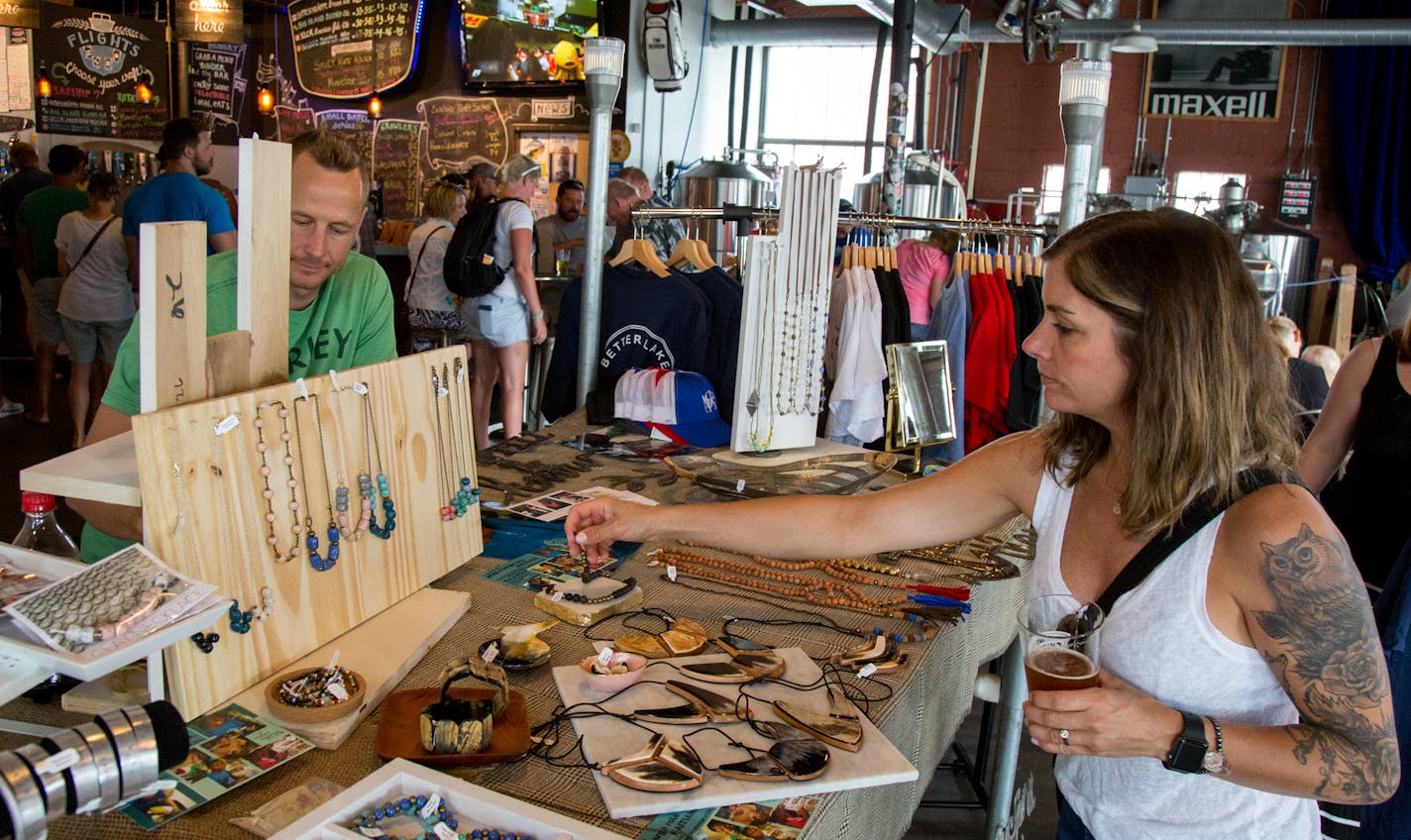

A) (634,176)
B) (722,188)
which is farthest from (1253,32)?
(634,176)

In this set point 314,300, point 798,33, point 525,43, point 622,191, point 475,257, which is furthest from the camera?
point 798,33

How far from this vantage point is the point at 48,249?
6.64m

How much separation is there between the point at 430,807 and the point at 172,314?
0.76m

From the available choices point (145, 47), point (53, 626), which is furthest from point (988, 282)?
point (145, 47)

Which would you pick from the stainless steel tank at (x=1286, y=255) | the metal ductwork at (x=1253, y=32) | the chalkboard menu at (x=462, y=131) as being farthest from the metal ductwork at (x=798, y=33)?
the stainless steel tank at (x=1286, y=255)

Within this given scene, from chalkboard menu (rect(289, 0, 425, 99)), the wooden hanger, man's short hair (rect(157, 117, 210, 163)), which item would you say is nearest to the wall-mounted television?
chalkboard menu (rect(289, 0, 425, 99))

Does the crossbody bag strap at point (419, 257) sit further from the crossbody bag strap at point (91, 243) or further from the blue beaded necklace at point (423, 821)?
the blue beaded necklace at point (423, 821)

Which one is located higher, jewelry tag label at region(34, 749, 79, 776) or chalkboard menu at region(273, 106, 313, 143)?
chalkboard menu at region(273, 106, 313, 143)

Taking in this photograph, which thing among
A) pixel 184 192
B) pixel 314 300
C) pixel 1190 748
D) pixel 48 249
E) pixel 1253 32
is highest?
pixel 1253 32

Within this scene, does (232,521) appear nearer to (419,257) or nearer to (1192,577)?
(1192,577)

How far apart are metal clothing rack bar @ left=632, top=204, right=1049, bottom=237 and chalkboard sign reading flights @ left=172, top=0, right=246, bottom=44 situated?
261 inches

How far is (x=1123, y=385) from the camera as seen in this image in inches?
56.9

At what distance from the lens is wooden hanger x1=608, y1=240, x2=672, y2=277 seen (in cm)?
367

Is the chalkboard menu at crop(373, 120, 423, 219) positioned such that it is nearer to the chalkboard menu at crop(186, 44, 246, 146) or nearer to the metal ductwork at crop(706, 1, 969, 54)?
the chalkboard menu at crop(186, 44, 246, 146)
